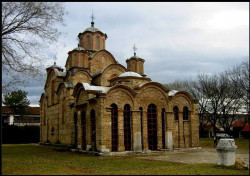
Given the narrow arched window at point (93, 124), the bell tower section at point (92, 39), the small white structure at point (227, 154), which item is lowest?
the small white structure at point (227, 154)

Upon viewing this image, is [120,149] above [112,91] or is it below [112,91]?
below

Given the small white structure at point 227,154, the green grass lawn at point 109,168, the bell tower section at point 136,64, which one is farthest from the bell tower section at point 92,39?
the small white structure at point 227,154

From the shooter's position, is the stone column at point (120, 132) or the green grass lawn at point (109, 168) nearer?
the green grass lawn at point (109, 168)

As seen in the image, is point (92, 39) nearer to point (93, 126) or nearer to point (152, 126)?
point (93, 126)

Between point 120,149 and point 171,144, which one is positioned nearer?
point 120,149

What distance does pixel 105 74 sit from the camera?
83.9ft

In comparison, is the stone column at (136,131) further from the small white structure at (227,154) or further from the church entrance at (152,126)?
the small white structure at (227,154)

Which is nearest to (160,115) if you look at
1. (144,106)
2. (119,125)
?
(144,106)

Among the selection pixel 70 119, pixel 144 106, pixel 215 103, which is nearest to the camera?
pixel 144 106

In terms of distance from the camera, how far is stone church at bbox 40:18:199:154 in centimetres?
1917

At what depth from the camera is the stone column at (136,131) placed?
19.6m

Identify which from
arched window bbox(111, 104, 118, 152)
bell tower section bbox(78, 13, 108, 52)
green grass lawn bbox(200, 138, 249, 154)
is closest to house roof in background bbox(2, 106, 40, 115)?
bell tower section bbox(78, 13, 108, 52)

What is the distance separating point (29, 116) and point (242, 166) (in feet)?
143

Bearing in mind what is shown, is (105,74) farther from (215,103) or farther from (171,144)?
(215,103)
